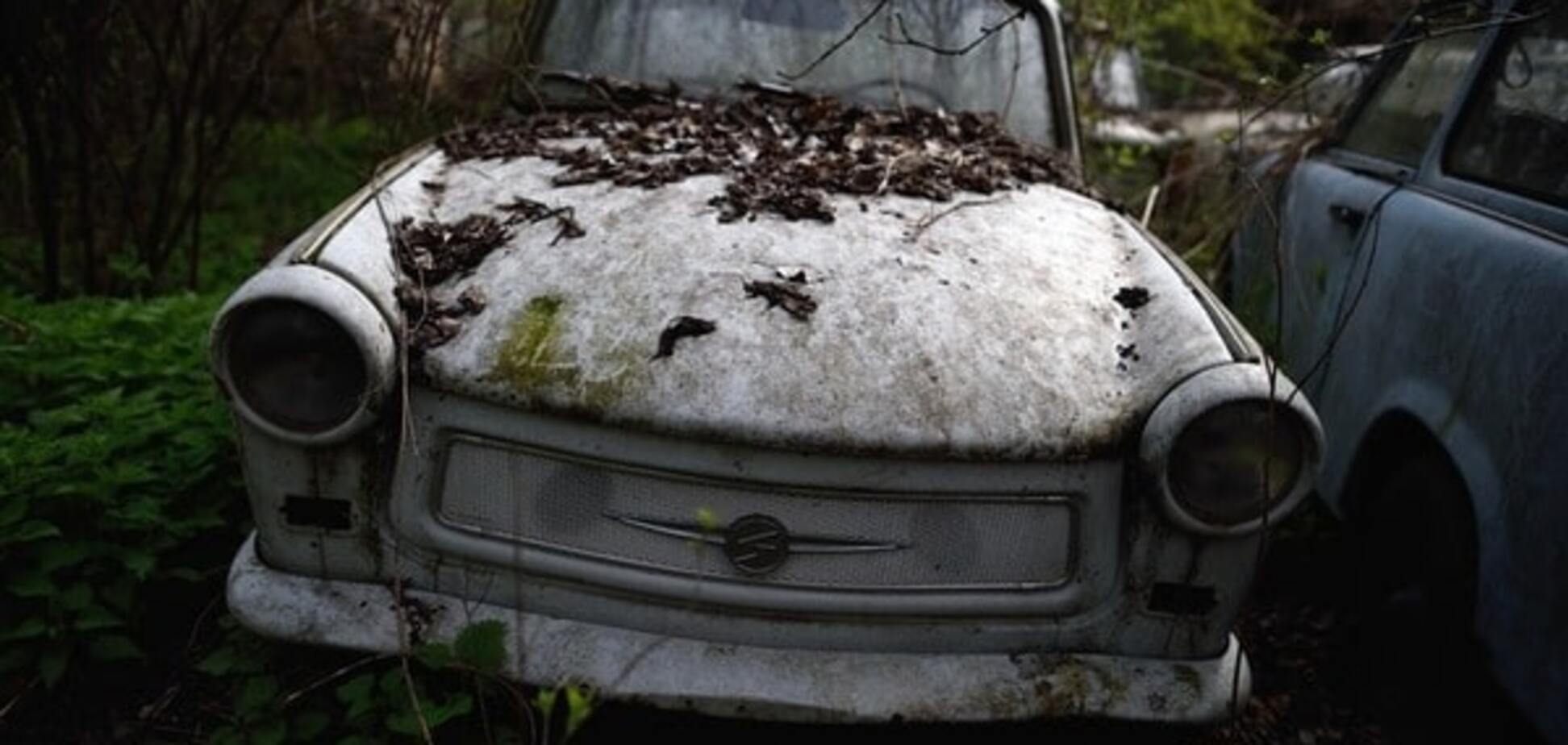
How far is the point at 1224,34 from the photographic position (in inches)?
252

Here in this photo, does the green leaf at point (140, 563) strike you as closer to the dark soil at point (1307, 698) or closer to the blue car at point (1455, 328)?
the dark soil at point (1307, 698)

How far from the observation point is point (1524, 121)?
270cm

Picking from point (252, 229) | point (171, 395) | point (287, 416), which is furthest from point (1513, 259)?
point (252, 229)

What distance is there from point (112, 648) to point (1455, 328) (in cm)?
267

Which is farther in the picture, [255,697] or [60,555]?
[60,555]

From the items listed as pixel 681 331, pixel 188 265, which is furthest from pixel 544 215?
pixel 188 265

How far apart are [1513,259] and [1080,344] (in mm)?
925

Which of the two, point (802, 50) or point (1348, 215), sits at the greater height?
point (802, 50)

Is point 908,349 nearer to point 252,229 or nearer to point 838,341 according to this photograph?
point 838,341

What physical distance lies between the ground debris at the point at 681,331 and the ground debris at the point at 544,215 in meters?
0.38

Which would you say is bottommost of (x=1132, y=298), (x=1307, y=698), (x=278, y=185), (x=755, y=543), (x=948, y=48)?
(x=1307, y=698)

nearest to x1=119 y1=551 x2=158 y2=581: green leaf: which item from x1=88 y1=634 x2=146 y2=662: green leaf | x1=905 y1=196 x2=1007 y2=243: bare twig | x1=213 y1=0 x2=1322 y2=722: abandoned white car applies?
x1=88 y1=634 x2=146 y2=662: green leaf

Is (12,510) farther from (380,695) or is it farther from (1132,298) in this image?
(1132,298)

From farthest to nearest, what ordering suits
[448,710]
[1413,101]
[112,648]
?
1. [1413,101]
2. [112,648]
3. [448,710]
